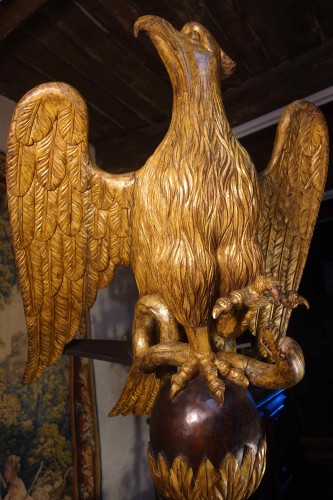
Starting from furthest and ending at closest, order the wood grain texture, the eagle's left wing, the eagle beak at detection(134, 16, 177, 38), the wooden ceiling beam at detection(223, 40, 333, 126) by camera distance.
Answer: the wooden ceiling beam at detection(223, 40, 333, 126), the eagle's left wing, the eagle beak at detection(134, 16, 177, 38), the wood grain texture

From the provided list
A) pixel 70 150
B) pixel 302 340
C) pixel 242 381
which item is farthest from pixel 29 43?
pixel 302 340

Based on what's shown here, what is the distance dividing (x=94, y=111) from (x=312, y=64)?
0.58 meters

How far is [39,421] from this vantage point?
40.2 inches

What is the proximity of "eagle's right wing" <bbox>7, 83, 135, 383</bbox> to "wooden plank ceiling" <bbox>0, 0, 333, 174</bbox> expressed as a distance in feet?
0.93

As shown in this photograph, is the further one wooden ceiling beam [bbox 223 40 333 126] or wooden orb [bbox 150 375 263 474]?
wooden ceiling beam [bbox 223 40 333 126]

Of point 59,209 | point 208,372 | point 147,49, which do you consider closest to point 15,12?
point 147,49

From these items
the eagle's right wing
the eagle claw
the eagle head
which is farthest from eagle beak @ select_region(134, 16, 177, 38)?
the eagle claw

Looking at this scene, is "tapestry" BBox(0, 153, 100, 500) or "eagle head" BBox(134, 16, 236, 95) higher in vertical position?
"eagle head" BBox(134, 16, 236, 95)

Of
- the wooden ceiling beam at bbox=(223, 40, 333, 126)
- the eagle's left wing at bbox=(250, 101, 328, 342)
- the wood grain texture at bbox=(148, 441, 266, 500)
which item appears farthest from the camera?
the wooden ceiling beam at bbox=(223, 40, 333, 126)

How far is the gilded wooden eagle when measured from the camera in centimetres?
52

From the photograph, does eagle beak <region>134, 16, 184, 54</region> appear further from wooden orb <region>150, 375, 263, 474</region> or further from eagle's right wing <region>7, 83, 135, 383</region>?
wooden orb <region>150, 375, 263, 474</region>

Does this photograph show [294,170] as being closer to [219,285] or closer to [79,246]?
[219,285]

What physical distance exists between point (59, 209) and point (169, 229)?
19 cm

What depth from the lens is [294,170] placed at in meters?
0.72
